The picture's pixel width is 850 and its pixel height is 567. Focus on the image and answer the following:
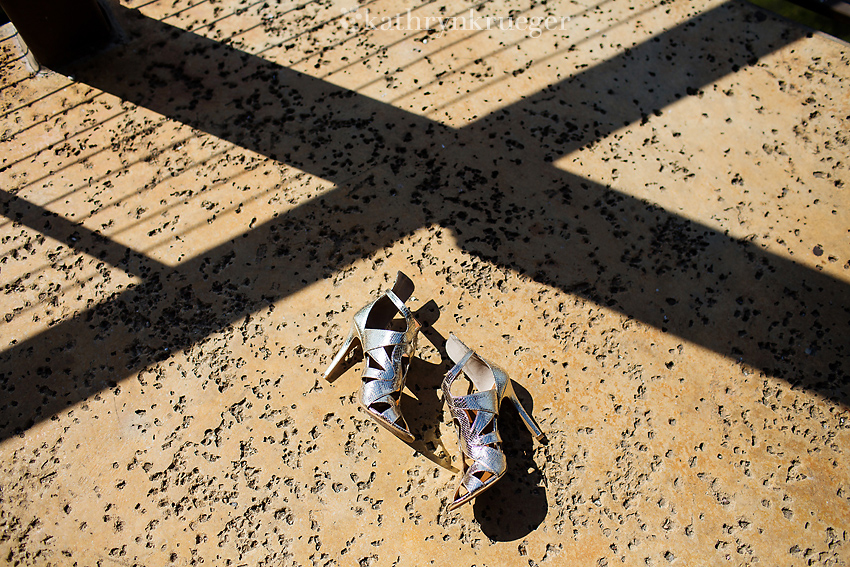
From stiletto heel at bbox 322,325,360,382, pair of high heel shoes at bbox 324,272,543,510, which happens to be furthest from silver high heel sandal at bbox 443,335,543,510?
stiletto heel at bbox 322,325,360,382

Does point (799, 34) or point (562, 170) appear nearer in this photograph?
point (562, 170)

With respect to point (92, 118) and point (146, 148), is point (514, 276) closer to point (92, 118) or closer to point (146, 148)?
point (146, 148)

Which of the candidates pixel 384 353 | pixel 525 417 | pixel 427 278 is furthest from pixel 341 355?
pixel 525 417

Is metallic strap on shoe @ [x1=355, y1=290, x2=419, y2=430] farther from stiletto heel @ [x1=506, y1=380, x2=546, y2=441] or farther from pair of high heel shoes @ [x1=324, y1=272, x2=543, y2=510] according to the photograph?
stiletto heel @ [x1=506, y1=380, x2=546, y2=441]

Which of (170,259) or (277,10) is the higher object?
(277,10)

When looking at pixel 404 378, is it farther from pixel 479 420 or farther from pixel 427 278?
pixel 427 278

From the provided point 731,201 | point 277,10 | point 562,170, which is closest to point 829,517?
point 731,201
